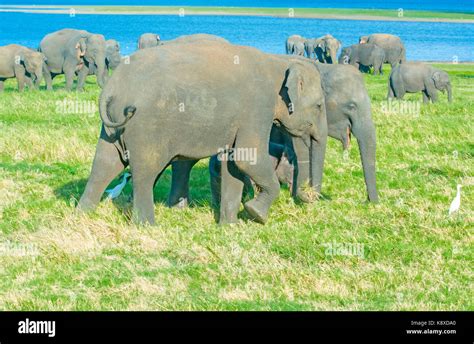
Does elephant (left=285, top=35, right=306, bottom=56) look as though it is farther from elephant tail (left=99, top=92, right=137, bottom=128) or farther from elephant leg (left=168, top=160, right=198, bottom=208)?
elephant tail (left=99, top=92, right=137, bottom=128)

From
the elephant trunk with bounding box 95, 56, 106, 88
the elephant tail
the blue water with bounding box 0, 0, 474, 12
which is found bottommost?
the elephant tail

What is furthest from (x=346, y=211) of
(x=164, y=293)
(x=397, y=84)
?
(x=397, y=84)

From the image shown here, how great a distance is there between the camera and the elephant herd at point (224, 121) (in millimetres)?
9758

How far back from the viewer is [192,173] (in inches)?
534

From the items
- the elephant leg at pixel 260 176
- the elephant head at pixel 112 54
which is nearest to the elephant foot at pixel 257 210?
the elephant leg at pixel 260 176

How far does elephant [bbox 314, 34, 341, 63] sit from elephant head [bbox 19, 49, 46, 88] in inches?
699

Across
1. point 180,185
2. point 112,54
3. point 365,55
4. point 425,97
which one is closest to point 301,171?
point 180,185

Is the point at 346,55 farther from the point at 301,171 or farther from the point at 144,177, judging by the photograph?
the point at 144,177

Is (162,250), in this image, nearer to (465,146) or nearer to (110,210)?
(110,210)

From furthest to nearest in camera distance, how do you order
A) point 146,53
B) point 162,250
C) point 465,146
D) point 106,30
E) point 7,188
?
point 106,30 < point 465,146 < point 7,188 < point 146,53 < point 162,250

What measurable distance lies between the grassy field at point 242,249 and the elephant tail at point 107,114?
1.02 meters

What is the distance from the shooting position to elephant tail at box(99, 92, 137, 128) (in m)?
9.58

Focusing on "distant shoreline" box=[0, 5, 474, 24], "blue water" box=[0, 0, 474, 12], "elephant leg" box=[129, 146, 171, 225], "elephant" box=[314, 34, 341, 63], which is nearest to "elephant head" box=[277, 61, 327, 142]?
"elephant leg" box=[129, 146, 171, 225]

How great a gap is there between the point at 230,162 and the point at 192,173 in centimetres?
303
